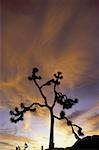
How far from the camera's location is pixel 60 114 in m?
39.2

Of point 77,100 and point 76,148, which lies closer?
point 76,148

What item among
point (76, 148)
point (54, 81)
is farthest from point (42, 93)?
point (76, 148)

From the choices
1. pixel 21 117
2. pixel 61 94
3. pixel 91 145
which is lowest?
pixel 91 145

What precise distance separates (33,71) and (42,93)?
2904mm

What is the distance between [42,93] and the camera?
39.0m

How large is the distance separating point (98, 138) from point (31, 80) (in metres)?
16.0

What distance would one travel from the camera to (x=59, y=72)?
38.0m

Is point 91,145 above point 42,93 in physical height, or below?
below

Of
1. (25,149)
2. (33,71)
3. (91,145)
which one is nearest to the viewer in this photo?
(91,145)

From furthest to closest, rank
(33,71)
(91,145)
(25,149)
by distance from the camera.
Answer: (25,149) → (33,71) → (91,145)

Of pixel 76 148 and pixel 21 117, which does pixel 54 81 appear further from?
pixel 76 148

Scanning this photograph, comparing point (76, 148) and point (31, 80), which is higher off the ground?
point (31, 80)

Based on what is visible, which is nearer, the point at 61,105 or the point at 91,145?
the point at 91,145

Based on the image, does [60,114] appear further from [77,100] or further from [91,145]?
[91,145]
